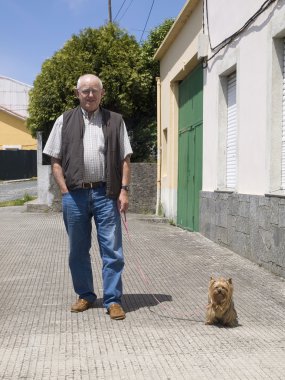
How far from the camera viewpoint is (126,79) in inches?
642

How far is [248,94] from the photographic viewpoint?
8.38 meters

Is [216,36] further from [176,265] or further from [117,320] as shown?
[117,320]

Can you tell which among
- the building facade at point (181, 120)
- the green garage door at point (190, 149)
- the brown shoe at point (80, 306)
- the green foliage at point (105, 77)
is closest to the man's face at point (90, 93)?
the brown shoe at point (80, 306)

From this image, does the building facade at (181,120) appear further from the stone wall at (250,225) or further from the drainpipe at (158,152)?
the stone wall at (250,225)

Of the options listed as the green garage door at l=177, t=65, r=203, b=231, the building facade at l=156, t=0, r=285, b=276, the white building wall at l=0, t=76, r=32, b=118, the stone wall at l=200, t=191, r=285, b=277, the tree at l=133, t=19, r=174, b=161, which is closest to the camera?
the stone wall at l=200, t=191, r=285, b=277

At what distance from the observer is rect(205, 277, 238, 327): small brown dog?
4848mm

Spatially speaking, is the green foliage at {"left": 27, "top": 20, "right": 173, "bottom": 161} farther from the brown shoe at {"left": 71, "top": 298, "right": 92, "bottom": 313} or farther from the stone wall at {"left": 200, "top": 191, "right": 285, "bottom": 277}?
the brown shoe at {"left": 71, "top": 298, "right": 92, "bottom": 313}

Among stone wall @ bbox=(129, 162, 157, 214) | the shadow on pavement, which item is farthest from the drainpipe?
the shadow on pavement

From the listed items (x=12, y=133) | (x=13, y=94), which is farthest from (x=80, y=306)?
(x=13, y=94)

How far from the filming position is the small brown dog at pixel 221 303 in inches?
191

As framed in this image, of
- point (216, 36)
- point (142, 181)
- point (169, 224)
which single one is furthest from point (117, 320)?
point (142, 181)

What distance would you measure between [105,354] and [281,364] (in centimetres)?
122

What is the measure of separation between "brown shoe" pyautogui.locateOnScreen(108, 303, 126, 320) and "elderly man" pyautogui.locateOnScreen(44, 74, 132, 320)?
1cm

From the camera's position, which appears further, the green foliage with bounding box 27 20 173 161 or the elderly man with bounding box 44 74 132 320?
the green foliage with bounding box 27 20 173 161
